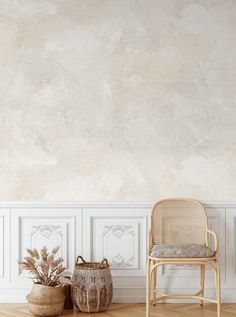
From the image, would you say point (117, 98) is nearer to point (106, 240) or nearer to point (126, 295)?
point (106, 240)

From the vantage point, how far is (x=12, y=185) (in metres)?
4.75

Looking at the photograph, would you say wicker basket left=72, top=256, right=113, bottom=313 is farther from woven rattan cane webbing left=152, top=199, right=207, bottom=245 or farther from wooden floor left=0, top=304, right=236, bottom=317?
woven rattan cane webbing left=152, top=199, right=207, bottom=245

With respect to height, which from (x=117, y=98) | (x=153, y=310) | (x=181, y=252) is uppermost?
(x=117, y=98)

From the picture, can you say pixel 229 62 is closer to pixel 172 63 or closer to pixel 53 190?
pixel 172 63

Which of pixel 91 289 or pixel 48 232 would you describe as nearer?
pixel 91 289

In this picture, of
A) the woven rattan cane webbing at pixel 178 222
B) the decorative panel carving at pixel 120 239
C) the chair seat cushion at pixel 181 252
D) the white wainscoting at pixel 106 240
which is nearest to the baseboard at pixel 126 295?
the white wainscoting at pixel 106 240

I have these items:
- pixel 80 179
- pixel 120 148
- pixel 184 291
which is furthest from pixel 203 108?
pixel 184 291

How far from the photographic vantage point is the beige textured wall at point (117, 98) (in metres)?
4.75

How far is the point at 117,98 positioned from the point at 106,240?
114 cm

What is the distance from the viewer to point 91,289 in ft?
14.3

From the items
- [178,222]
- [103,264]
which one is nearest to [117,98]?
[178,222]

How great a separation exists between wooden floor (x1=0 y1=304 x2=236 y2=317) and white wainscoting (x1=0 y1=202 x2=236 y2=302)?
14 centimetres

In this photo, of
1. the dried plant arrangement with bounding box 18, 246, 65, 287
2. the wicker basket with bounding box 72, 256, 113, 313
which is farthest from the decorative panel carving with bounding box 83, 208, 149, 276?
the dried plant arrangement with bounding box 18, 246, 65, 287

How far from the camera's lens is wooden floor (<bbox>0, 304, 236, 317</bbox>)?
169 inches
